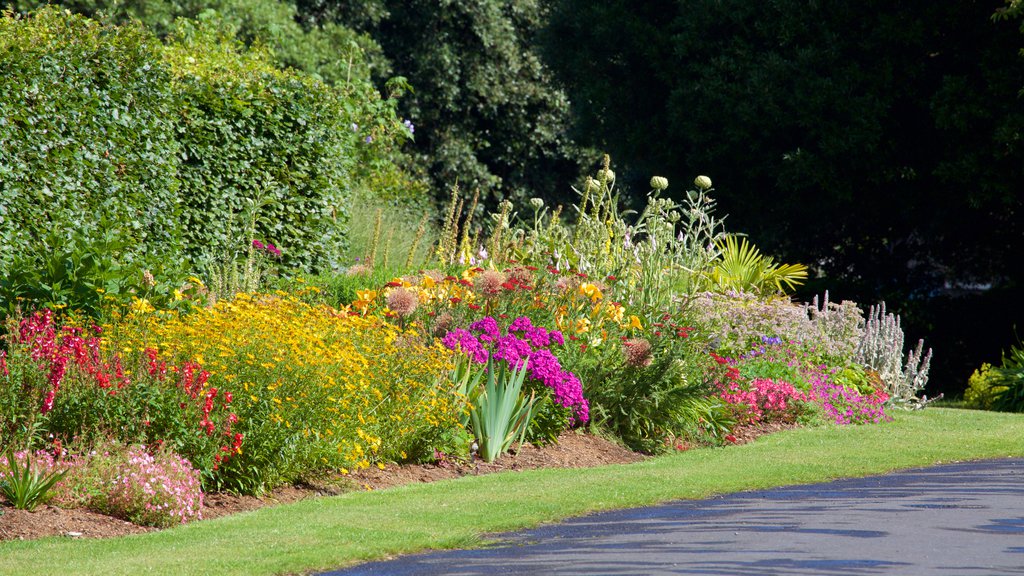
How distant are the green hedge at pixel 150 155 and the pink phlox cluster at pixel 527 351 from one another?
237 centimetres

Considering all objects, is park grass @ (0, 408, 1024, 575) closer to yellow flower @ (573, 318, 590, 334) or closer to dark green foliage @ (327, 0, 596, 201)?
yellow flower @ (573, 318, 590, 334)

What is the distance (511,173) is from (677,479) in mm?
24227

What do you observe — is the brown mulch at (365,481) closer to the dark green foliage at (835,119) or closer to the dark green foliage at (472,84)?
the dark green foliage at (835,119)

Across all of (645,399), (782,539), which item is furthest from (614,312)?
(782,539)

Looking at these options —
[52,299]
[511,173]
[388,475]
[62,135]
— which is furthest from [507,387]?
[511,173]

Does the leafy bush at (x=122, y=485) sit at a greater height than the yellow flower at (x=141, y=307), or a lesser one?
lesser

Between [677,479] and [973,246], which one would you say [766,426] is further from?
[973,246]

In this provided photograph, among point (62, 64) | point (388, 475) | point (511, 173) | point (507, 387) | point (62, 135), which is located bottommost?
point (388, 475)

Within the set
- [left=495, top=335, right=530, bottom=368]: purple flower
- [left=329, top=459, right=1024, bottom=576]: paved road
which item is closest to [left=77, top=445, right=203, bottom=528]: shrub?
[left=329, top=459, right=1024, bottom=576]: paved road

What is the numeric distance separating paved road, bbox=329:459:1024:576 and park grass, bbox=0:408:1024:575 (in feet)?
0.71

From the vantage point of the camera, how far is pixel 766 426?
1115cm

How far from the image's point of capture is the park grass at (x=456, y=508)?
5.54 metres

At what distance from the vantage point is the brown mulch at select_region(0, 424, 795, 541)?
20.4ft

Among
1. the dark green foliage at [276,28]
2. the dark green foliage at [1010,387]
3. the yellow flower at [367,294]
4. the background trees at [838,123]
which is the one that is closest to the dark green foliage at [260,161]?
the yellow flower at [367,294]
